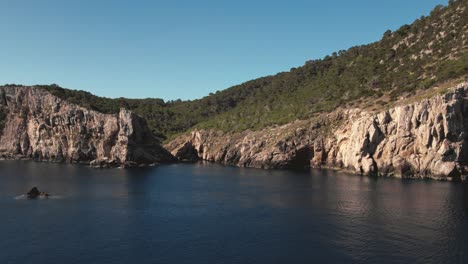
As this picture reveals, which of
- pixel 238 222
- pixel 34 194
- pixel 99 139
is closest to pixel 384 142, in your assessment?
pixel 238 222

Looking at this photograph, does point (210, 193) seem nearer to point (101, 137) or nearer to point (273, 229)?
point (273, 229)

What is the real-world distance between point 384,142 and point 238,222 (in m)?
71.7

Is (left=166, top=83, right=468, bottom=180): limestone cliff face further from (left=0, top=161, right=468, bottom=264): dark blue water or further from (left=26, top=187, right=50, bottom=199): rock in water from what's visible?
(left=26, top=187, right=50, bottom=199): rock in water

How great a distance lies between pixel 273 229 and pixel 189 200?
30.9 metres

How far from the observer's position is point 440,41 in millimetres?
165250

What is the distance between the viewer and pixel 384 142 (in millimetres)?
126375

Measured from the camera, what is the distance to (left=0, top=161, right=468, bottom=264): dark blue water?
54812 mm

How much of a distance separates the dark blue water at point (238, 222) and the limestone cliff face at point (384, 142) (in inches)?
395

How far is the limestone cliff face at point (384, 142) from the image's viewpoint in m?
112

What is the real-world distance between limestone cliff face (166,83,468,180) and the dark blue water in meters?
10.0

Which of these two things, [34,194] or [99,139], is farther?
[99,139]

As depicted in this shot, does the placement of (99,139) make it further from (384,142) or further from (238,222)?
(238,222)

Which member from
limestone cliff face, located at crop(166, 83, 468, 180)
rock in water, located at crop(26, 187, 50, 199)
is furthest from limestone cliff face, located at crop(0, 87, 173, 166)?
rock in water, located at crop(26, 187, 50, 199)

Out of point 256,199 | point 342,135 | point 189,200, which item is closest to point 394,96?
point 342,135
